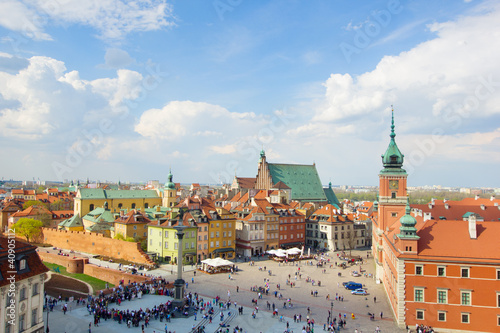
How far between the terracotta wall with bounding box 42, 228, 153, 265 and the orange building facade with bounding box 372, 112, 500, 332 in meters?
39.3

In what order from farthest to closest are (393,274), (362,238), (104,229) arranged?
(362,238)
(104,229)
(393,274)

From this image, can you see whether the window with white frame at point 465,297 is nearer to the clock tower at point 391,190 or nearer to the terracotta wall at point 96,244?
the clock tower at point 391,190

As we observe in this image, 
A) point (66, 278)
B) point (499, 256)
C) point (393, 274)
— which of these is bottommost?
point (66, 278)

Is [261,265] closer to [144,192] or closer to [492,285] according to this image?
[492,285]

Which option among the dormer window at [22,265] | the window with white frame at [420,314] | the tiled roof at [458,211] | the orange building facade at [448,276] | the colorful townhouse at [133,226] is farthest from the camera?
the colorful townhouse at [133,226]

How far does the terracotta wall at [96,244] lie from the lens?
6656 centimetres

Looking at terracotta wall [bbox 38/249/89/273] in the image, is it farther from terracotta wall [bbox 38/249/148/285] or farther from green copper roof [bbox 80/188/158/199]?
green copper roof [bbox 80/188/158/199]

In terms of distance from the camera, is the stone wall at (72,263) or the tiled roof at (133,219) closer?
the stone wall at (72,263)

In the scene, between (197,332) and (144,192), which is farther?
(144,192)

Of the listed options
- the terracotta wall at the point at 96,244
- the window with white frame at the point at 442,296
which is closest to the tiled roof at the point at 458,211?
the window with white frame at the point at 442,296

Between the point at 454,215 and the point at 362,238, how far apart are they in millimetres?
34850

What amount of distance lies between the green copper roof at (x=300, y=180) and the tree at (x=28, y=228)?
190ft

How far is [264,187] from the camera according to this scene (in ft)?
366

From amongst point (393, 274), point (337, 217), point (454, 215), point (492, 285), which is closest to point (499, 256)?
point (492, 285)
